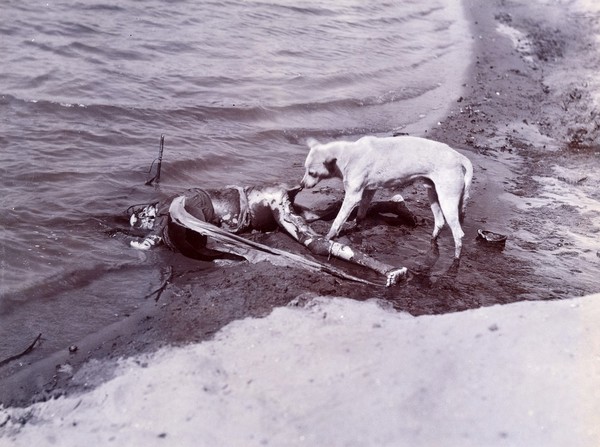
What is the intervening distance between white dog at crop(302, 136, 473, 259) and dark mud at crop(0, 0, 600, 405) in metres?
0.61

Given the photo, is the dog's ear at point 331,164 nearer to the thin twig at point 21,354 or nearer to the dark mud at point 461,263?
the dark mud at point 461,263

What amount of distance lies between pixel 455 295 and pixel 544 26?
23.1 meters

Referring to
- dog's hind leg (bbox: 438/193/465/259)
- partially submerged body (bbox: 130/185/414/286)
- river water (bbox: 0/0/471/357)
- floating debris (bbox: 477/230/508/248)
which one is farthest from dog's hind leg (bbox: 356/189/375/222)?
river water (bbox: 0/0/471/357)

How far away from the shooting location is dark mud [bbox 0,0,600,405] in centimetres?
497

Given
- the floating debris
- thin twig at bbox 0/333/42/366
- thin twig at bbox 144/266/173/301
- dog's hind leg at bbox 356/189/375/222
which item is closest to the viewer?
thin twig at bbox 0/333/42/366

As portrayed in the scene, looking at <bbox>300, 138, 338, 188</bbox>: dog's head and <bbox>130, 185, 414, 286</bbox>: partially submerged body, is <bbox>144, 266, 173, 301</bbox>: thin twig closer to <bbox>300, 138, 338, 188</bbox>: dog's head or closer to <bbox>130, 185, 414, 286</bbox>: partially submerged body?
<bbox>130, 185, 414, 286</bbox>: partially submerged body

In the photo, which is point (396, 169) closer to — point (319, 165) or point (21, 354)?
point (319, 165)

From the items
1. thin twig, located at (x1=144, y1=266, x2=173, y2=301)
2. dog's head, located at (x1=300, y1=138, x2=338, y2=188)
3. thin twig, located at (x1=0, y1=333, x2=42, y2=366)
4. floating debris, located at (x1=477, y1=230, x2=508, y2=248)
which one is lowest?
thin twig, located at (x1=144, y1=266, x2=173, y2=301)

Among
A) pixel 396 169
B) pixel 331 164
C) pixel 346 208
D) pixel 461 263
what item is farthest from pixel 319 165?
pixel 461 263

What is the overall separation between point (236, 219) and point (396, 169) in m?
2.11

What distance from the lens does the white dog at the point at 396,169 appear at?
20.7 feet

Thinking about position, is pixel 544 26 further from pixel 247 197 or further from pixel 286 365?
pixel 286 365

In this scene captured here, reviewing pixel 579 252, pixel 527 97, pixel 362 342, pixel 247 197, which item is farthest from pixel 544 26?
pixel 362 342

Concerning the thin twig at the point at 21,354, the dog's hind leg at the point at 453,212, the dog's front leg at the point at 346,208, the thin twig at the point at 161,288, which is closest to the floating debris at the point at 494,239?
the dog's hind leg at the point at 453,212
